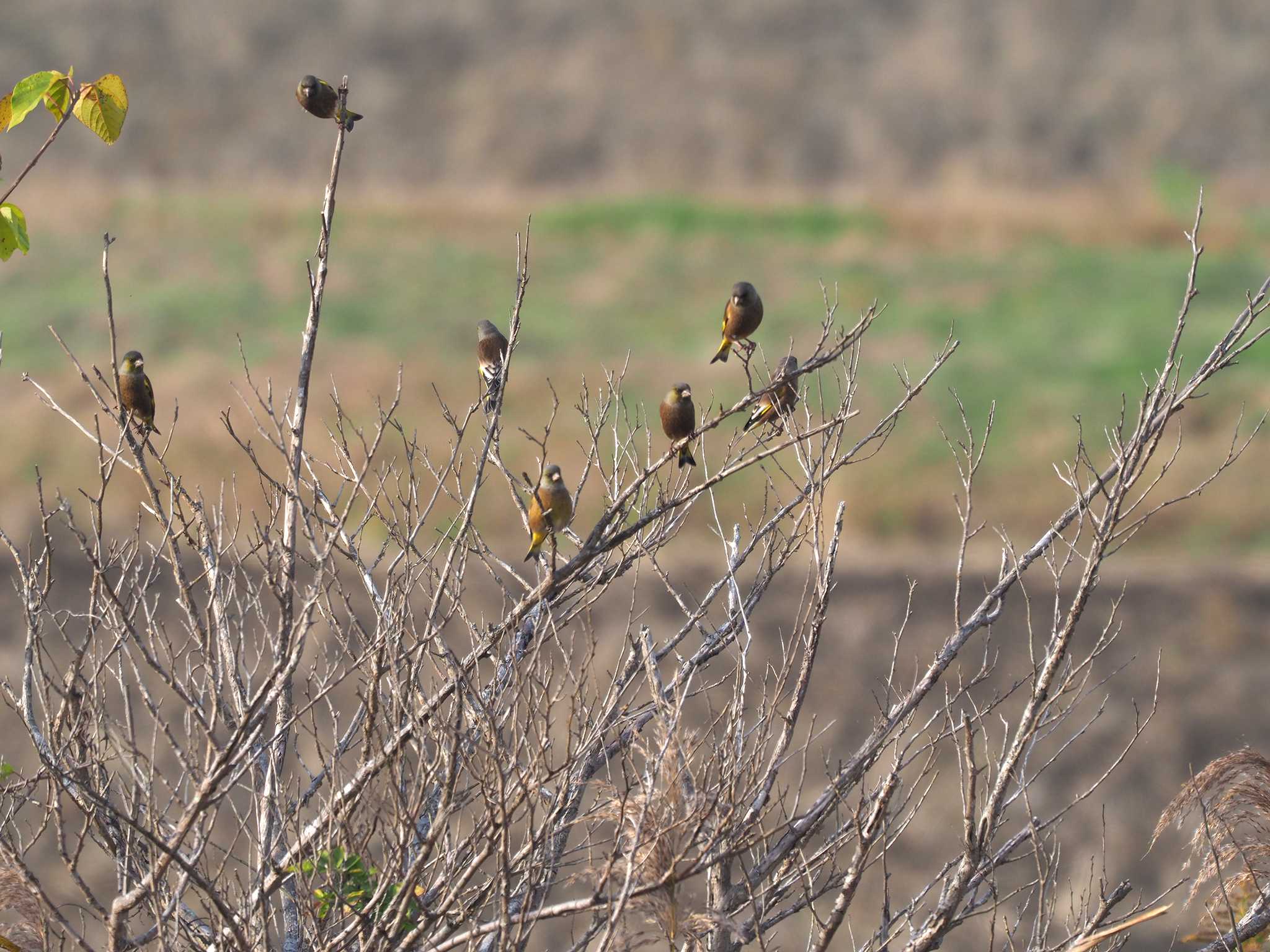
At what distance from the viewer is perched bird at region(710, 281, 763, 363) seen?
6.86m

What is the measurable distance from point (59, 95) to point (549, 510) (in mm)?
2774

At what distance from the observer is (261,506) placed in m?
23.1

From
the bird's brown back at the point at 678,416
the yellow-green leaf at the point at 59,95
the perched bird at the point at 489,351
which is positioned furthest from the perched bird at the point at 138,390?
the bird's brown back at the point at 678,416

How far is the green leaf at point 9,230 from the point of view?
4.81 metres

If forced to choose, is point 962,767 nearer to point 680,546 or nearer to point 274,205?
point 680,546

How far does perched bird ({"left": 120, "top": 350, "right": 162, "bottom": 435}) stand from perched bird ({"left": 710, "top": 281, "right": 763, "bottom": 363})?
8.47ft

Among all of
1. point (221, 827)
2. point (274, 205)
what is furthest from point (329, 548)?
point (274, 205)

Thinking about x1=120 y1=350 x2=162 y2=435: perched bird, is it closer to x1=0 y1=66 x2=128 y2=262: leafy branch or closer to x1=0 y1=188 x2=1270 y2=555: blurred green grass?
x1=0 y1=66 x2=128 y2=262: leafy branch

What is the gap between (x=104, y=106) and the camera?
5000mm

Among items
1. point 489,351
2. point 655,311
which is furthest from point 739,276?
point 489,351

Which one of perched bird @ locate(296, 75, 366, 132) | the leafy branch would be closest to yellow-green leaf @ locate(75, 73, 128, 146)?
the leafy branch

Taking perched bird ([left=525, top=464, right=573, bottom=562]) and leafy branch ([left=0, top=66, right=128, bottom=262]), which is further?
perched bird ([left=525, top=464, right=573, bottom=562])

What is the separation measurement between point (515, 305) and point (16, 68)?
47.1 m

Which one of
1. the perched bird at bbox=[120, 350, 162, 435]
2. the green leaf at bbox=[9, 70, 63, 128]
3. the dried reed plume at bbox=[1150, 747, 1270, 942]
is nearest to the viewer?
the green leaf at bbox=[9, 70, 63, 128]
